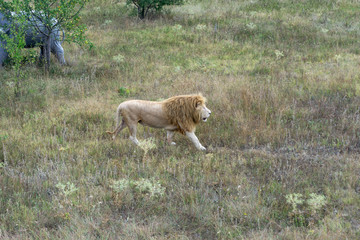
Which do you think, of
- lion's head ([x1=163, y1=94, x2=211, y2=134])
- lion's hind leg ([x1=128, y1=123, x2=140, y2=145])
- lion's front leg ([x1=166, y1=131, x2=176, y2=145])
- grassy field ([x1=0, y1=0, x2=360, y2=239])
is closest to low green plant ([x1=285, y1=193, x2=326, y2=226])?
grassy field ([x1=0, y1=0, x2=360, y2=239])

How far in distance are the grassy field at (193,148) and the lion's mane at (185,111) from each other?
1.47 feet

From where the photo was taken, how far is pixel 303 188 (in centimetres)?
551

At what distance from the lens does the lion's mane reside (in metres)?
6.92

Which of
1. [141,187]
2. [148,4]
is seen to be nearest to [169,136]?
[141,187]

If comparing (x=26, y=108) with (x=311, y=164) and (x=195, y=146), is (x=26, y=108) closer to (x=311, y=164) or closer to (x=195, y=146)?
(x=195, y=146)

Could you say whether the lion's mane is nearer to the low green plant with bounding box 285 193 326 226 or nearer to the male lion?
the male lion

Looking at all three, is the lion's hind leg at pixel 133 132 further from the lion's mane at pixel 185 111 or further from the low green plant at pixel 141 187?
the low green plant at pixel 141 187

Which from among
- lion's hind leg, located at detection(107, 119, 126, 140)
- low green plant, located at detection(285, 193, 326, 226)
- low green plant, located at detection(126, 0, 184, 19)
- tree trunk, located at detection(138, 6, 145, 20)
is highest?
low green plant, located at detection(126, 0, 184, 19)

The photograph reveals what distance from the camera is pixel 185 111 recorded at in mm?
6938

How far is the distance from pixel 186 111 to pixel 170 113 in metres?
0.29

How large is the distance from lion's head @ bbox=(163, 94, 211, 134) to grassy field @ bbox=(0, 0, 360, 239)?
459 millimetres

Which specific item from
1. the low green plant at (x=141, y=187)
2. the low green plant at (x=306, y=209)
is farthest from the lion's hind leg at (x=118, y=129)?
the low green plant at (x=306, y=209)

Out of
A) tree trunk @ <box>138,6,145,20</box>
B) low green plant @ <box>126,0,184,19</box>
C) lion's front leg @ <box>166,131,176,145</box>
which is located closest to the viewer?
lion's front leg @ <box>166,131,176,145</box>

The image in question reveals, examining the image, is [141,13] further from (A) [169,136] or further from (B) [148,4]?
(A) [169,136]
